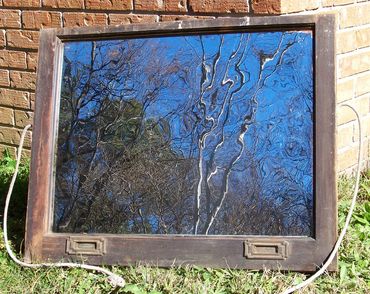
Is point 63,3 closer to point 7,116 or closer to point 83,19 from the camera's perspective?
point 83,19

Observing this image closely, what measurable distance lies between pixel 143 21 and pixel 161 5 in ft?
0.44

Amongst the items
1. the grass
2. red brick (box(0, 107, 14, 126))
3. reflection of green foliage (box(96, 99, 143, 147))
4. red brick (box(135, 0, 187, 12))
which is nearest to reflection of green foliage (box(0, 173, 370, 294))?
the grass

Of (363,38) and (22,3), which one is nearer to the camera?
(363,38)

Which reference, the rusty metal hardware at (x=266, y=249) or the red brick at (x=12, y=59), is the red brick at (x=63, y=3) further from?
the rusty metal hardware at (x=266, y=249)

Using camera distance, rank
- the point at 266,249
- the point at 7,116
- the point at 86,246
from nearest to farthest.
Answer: the point at 266,249 → the point at 86,246 → the point at 7,116

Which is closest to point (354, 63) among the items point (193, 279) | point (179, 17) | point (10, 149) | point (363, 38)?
point (363, 38)

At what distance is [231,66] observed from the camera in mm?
3357

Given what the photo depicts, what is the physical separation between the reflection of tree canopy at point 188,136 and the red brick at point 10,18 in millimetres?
1217

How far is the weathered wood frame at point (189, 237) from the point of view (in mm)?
3145

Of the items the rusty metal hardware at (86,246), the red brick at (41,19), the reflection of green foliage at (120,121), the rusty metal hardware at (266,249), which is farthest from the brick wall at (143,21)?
the rusty metal hardware at (86,246)

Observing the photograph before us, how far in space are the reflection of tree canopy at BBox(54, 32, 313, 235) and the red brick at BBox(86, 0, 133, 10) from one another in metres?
0.59

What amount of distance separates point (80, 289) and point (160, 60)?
105 cm

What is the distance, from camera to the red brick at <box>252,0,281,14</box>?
361 cm

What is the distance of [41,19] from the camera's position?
4504mm
